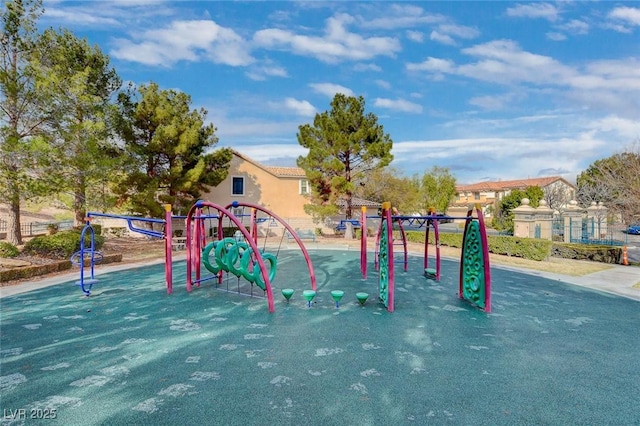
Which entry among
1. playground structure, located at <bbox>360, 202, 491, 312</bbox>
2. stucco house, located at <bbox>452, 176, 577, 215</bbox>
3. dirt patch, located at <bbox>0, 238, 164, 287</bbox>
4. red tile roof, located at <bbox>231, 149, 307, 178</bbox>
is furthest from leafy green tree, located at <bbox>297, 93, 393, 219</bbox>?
stucco house, located at <bbox>452, 176, 577, 215</bbox>

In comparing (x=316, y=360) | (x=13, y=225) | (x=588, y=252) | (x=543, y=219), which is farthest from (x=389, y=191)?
(x=316, y=360)

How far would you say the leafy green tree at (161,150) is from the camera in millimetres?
23188

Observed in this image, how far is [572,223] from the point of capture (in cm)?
2341

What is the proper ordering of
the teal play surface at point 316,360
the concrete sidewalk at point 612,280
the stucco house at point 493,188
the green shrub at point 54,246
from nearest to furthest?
the teal play surface at point 316,360 → the concrete sidewalk at point 612,280 → the green shrub at point 54,246 → the stucco house at point 493,188

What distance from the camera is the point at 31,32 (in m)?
17.3

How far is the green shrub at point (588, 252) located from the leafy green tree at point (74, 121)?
24180 millimetres

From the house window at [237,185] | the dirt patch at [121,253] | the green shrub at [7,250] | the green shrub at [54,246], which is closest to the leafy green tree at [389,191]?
the house window at [237,185]

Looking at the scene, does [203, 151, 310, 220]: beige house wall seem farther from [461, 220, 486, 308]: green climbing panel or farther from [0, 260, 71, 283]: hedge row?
[461, 220, 486, 308]: green climbing panel

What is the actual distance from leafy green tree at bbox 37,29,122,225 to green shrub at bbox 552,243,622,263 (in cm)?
2418

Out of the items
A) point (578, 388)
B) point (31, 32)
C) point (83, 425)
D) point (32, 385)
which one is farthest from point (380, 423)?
point (31, 32)

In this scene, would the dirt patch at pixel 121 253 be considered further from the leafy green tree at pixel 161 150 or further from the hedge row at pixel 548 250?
the hedge row at pixel 548 250

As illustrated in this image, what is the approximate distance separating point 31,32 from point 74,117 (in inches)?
165

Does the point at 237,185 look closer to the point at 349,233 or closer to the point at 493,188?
the point at 349,233

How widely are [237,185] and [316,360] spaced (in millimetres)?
26440
